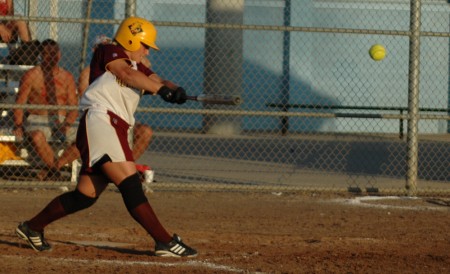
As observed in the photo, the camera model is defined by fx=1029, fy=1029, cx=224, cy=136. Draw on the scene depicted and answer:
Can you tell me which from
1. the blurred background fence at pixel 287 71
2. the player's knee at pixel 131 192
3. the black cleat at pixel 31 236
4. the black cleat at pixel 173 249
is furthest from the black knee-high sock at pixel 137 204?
the blurred background fence at pixel 287 71

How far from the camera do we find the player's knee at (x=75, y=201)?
7.37 metres

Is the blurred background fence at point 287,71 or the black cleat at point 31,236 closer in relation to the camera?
the black cleat at point 31,236

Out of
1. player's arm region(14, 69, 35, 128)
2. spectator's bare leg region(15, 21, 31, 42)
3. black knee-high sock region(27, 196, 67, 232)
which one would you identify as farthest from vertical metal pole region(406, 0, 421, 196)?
black knee-high sock region(27, 196, 67, 232)

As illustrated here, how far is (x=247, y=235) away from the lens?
8.70 meters

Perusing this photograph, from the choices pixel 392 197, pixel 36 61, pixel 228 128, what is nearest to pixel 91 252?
pixel 392 197

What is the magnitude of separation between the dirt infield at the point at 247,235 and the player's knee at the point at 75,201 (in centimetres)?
36

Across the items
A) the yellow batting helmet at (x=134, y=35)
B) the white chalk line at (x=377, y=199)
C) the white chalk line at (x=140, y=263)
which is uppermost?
the yellow batting helmet at (x=134, y=35)

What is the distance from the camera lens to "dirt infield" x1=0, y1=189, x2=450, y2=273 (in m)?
7.15

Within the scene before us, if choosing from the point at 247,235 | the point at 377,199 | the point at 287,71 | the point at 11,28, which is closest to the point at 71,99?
the point at 11,28

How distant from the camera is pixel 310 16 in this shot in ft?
85.4

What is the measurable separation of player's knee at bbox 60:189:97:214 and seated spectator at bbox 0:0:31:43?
6.14 meters

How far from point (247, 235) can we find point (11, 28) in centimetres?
599

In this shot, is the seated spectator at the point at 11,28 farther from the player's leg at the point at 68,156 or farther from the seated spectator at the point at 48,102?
the player's leg at the point at 68,156

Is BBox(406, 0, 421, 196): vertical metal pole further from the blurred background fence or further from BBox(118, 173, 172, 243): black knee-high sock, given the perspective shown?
the blurred background fence
